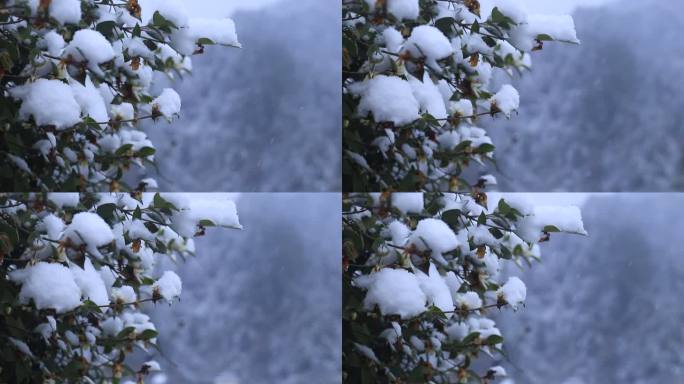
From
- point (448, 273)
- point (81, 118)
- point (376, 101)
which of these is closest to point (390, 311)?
point (448, 273)

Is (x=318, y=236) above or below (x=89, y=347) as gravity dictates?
above

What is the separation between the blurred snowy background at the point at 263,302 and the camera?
225cm

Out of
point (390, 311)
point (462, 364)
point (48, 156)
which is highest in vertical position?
point (48, 156)

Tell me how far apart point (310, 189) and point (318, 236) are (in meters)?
0.11

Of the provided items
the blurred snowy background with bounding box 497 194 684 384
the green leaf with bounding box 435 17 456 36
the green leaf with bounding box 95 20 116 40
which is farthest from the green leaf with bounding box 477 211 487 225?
the green leaf with bounding box 95 20 116 40

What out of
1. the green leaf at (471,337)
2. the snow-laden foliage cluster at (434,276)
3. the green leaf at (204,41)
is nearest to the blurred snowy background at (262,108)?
the green leaf at (204,41)

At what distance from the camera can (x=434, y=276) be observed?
91.5 inches

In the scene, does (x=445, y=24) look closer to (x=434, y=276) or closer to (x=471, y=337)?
(x=434, y=276)

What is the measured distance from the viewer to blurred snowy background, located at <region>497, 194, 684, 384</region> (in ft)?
7.74

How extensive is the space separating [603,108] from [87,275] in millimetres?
1296

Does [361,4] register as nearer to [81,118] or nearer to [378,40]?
[378,40]

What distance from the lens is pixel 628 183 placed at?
2.37m

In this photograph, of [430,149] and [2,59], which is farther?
[430,149]

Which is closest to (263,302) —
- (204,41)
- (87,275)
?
(87,275)
